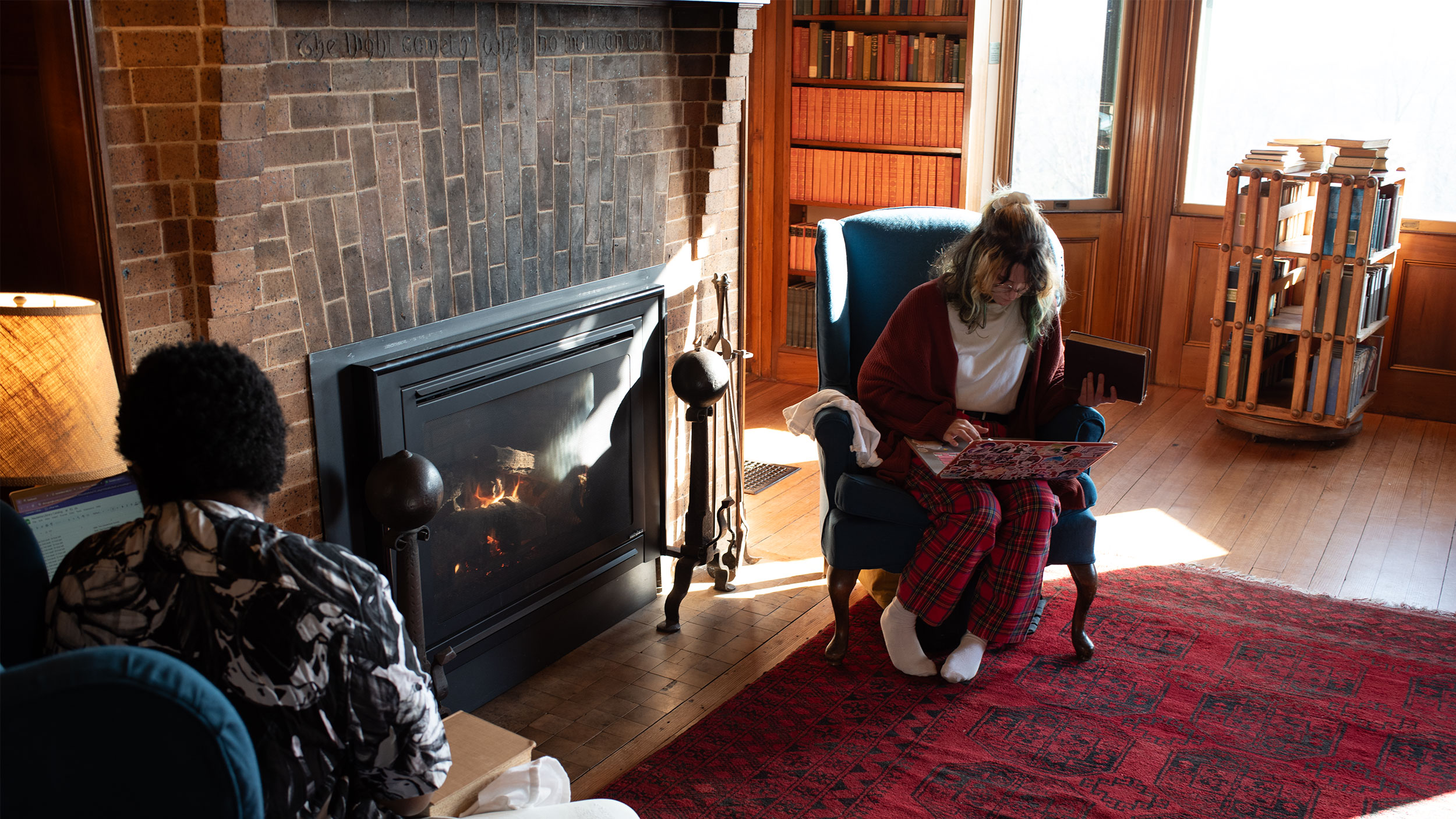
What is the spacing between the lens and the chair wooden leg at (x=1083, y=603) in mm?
2875

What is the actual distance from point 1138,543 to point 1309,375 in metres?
1.43

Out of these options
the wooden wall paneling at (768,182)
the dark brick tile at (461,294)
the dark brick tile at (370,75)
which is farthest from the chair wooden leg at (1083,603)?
the wooden wall paneling at (768,182)

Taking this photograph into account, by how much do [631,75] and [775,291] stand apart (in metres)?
2.61

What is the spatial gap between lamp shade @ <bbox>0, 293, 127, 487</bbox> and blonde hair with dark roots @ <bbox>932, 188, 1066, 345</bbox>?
193 centimetres

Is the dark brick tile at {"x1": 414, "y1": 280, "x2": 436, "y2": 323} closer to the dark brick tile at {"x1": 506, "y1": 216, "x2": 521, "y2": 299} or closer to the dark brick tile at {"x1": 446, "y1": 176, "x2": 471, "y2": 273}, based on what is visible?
the dark brick tile at {"x1": 446, "y1": 176, "x2": 471, "y2": 273}

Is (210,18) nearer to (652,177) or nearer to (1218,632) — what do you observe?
(652,177)

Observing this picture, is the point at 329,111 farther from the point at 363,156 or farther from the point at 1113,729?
the point at 1113,729

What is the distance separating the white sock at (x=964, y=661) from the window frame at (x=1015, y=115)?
9.30 ft

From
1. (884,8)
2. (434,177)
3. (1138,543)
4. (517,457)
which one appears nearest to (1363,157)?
(1138,543)

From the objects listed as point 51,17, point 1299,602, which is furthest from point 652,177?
point 1299,602

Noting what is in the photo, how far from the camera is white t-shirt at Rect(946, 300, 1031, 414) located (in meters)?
2.94

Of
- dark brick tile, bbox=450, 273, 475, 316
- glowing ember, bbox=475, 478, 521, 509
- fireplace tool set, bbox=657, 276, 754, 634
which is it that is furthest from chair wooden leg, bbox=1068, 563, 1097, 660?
dark brick tile, bbox=450, 273, 475, 316

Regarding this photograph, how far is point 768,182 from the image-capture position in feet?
17.4

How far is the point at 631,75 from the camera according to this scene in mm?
2904
